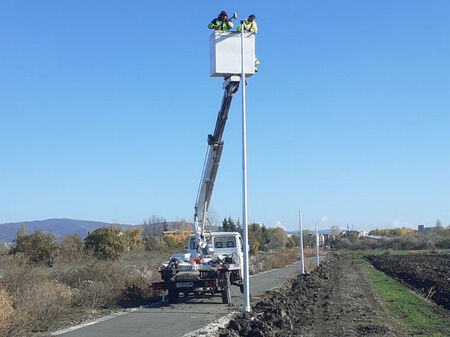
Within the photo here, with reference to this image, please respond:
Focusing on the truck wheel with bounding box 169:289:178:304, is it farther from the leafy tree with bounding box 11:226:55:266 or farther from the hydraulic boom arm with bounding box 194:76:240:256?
the leafy tree with bounding box 11:226:55:266

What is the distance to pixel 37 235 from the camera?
3906 cm

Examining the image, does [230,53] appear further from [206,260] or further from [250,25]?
[206,260]

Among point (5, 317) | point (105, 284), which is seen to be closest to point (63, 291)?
point (105, 284)

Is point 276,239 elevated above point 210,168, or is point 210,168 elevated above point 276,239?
point 276,239

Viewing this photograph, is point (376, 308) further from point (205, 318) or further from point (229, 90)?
point (229, 90)

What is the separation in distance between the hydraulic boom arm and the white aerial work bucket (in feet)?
1.15

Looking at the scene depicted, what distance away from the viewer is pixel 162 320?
49.0ft

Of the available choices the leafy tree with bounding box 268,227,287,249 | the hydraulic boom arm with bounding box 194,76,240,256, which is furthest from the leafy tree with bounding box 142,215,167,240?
the hydraulic boom arm with bounding box 194,76,240,256

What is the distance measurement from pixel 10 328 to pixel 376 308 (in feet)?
40.5

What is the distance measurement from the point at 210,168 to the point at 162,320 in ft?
21.0

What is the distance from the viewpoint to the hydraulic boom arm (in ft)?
56.7

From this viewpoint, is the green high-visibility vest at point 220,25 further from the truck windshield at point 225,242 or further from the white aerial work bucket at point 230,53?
the truck windshield at point 225,242

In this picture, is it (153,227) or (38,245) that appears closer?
(38,245)

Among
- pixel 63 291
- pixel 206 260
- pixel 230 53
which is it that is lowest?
pixel 63 291
